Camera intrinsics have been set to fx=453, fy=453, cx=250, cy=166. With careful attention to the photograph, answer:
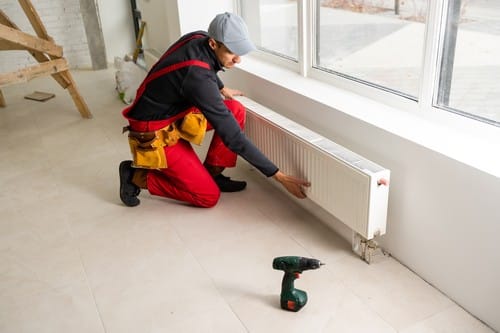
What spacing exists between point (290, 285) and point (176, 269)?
0.60 m

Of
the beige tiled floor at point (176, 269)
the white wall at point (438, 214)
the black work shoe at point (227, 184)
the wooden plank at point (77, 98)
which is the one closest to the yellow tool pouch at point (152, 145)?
the beige tiled floor at point (176, 269)

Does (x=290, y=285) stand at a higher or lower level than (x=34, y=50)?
lower

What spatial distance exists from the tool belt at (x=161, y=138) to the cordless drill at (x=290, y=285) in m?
0.96

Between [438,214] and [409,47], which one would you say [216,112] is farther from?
[438,214]

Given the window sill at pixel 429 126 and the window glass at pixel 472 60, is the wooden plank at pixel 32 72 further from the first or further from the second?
the window glass at pixel 472 60

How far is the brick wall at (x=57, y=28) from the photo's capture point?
5.56 metres

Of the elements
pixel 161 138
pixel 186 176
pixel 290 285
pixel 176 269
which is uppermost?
pixel 161 138

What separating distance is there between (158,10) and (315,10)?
2.21 metres

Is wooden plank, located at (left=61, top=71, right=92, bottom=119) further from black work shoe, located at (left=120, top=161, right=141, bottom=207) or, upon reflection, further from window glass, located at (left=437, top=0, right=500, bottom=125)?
window glass, located at (left=437, top=0, right=500, bottom=125)

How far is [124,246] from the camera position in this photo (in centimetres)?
232

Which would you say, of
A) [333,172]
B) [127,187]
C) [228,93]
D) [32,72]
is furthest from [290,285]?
[32,72]

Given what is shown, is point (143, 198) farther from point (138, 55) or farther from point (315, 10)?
point (138, 55)

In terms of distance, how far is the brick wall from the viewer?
5.56m

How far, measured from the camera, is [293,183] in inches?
87.7
